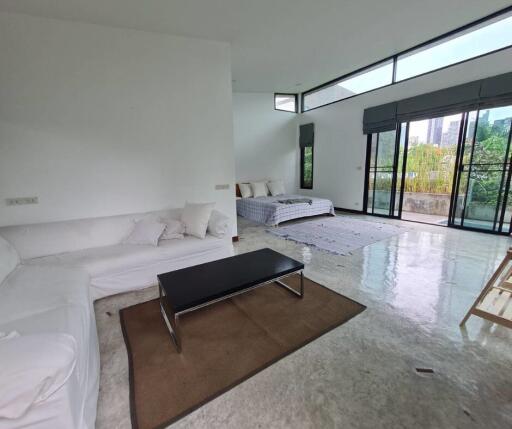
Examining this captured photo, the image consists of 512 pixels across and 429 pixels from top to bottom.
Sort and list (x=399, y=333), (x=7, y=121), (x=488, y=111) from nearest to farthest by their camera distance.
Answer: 1. (x=399, y=333)
2. (x=7, y=121)
3. (x=488, y=111)

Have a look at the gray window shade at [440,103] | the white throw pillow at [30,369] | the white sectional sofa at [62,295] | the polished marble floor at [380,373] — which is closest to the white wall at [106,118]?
the white sectional sofa at [62,295]

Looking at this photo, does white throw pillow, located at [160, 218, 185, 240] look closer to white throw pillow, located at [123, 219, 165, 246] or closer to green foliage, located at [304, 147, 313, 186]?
white throw pillow, located at [123, 219, 165, 246]

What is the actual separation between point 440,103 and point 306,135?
3.33 meters

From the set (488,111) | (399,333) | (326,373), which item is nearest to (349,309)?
(399,333)

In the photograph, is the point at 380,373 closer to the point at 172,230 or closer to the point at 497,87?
the point at 172,230

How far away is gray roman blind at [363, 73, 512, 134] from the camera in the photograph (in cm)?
363

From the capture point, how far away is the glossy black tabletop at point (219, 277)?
164 centimetres

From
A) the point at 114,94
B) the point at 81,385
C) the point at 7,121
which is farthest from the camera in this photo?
the point at 114,94

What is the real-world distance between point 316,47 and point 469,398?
4.61m

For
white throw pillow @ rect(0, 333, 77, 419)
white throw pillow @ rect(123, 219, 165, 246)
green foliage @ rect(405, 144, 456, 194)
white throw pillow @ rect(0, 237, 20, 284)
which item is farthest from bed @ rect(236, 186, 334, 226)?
white throw pillow @ rect(0, 333, 77, 419)

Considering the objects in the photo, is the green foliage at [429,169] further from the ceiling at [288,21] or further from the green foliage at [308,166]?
the green foliage at [308,166]

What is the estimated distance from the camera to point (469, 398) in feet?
4.13

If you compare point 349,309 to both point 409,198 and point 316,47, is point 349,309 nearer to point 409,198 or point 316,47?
point 316,47

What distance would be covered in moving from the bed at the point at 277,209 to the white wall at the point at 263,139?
1106mm
